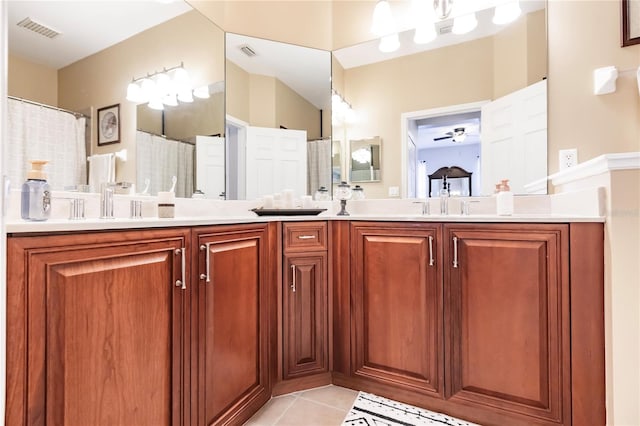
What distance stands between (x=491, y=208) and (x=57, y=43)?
7.34 feet

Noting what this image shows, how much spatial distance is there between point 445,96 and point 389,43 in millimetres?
550

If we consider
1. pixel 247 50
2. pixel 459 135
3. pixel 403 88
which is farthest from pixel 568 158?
pixel 247 50

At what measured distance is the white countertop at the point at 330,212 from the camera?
0.88 m

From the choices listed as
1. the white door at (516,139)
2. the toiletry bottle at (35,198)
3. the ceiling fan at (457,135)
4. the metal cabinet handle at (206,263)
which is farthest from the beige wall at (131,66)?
the white door at (516,139)

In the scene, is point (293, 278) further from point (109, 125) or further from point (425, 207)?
point (109, 125)

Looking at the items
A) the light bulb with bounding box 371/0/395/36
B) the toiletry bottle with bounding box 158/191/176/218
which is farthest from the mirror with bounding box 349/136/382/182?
the toiletry bottle with bounding box 158/191/176/218

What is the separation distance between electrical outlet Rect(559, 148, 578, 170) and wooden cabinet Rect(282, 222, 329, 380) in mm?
1302

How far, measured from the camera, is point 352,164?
235 cm

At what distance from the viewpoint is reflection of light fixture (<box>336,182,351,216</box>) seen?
2.13 metres

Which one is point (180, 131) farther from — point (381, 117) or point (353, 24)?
point (353, 24)

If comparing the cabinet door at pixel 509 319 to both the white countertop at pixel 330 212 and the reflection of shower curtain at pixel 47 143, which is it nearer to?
the white countertop at pixel 330 212

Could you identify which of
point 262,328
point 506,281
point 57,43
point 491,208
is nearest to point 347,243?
point 262,328

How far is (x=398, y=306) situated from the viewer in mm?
1616

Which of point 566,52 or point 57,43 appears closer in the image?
point 57,43
